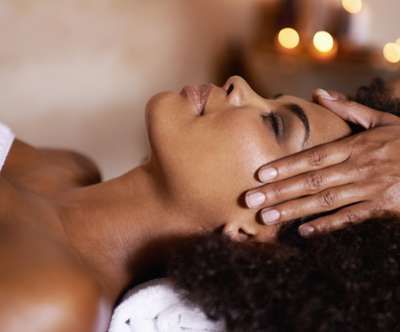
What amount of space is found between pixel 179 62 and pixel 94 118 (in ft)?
1.75

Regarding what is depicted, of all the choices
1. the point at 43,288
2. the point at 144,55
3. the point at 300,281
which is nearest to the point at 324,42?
the point at 144,55

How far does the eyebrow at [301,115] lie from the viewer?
1.36 metres

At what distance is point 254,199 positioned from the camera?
1245 mm

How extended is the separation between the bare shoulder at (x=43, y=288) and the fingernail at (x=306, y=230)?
401 millimetres

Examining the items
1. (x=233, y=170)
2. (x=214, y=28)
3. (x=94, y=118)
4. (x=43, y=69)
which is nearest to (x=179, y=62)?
(x=214, y=28)

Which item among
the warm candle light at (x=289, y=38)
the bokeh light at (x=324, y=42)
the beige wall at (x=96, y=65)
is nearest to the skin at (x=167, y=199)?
the beige wall at (x=96, y=65)

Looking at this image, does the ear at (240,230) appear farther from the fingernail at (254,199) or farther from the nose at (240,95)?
the nose at (240,95)

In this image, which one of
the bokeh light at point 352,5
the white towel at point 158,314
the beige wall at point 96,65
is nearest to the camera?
the white towel at point 158,314

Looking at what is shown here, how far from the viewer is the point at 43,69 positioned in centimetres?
235

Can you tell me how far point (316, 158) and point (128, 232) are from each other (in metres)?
0.42

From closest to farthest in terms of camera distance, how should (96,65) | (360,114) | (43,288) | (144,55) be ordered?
(43,288) < (360,114) < (96,65) < (144,55)

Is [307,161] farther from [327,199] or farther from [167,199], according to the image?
[167,199]

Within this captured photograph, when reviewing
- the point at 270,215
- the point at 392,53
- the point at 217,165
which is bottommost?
the point at 392,53

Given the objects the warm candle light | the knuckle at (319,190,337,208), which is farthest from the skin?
the warm candle light
